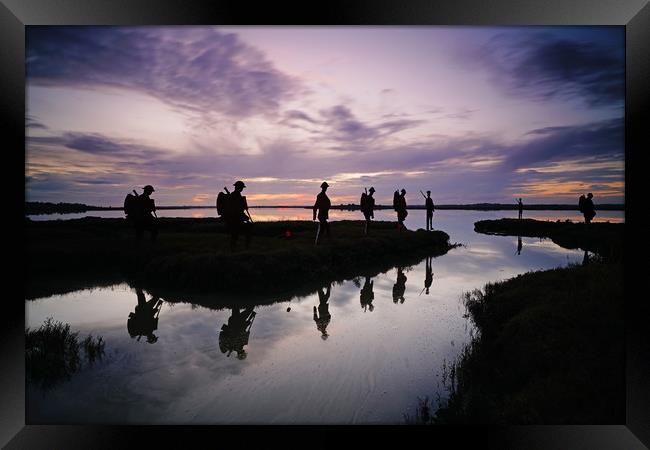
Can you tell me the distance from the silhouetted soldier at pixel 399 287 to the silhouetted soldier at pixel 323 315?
89.0 inches

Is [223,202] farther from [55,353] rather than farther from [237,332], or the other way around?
[55,353]

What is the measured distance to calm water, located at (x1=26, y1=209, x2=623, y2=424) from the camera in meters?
6.00

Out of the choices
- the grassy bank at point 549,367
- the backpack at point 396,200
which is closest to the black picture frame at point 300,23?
the grassy bank at point 549,367

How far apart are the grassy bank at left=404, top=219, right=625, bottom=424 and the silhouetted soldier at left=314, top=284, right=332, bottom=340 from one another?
3261 mm

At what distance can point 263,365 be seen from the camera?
7227 millimetres

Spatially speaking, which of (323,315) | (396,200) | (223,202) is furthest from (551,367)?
(396,200)

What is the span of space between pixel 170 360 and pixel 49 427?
Result: 6.55 feet

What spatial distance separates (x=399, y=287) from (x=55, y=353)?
1065 cm

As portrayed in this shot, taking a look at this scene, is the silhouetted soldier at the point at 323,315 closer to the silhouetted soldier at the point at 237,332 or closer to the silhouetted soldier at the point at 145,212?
the silhouetted soldier at the point at 237,332

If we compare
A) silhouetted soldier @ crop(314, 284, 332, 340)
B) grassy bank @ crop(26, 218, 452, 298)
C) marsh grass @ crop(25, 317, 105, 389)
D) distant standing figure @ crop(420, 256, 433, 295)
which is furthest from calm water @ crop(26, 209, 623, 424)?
distant standing figure @ crop(420, 256, 433, 295)

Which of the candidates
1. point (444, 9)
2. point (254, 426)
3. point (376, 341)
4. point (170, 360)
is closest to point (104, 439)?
point (170, 360)

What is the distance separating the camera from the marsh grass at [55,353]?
6970 millimetres

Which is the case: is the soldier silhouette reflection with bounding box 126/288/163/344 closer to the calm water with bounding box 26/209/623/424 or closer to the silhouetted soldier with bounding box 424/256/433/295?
the calm water with bounding box 26/209/623/424

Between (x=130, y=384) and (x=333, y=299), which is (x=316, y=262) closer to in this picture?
(x=333, y=299)
